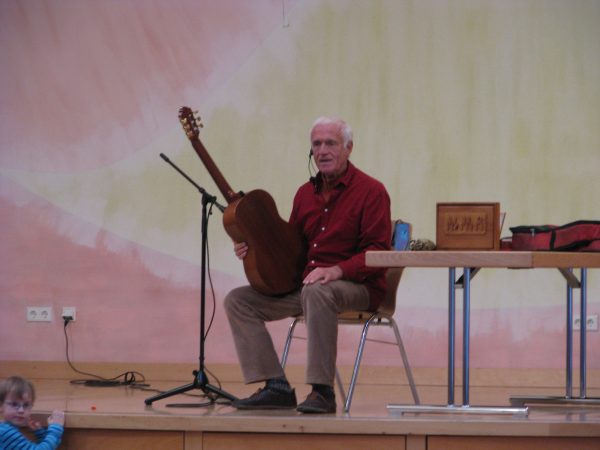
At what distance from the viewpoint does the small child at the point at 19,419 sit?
3.40 meters

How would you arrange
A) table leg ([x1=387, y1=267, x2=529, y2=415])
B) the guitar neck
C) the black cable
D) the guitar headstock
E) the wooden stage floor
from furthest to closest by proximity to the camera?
the black cable → the guitar headstock → the guitar neck → table leg ([x1=387, y1=267, x2=529, y2=415]) → the wooden stage floor

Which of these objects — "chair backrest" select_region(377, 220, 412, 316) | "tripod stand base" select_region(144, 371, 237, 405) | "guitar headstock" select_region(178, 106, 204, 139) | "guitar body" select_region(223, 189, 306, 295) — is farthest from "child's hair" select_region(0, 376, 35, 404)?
"chair backrest" select_region(377, 220, 412, 316)

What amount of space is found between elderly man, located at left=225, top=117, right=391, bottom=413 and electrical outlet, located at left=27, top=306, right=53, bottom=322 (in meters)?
2.04

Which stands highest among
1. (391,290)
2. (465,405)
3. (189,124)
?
(189,124)

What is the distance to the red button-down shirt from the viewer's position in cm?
377

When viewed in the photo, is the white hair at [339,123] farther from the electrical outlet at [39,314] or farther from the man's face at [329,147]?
the electrical outlet at [39,314]

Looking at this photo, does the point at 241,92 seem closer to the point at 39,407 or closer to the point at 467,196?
the point at 467,196

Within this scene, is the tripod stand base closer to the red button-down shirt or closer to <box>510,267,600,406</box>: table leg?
the red button-down shirt

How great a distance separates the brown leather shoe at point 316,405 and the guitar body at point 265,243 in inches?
18.8

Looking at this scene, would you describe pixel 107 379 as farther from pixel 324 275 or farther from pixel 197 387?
pixel 324 275

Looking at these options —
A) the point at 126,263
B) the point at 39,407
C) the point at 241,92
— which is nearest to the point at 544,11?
the point at 241,92

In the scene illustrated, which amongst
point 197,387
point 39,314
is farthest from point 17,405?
point 39,314

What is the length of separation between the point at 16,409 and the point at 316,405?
1.07 meters

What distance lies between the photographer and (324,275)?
3.64 metres
